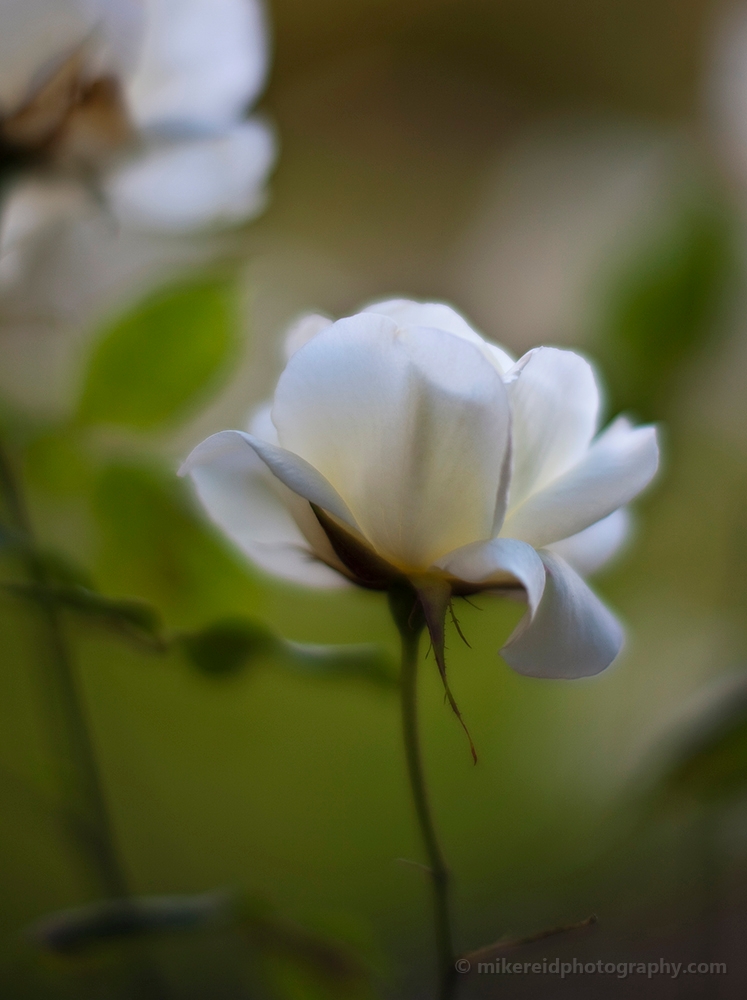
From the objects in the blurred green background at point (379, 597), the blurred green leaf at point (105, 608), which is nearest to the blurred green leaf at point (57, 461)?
the blurred green background at point (379, 597)

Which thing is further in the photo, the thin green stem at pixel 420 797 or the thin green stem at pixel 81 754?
the thin green stem at pixel 81 754

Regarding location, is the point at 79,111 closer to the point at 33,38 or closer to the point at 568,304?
the point at 33,38

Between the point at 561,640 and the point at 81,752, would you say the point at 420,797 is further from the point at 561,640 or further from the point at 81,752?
the point at 81,752

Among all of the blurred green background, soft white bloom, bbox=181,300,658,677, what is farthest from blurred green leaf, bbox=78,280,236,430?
soft white bloom, bbox=181,300,658,677

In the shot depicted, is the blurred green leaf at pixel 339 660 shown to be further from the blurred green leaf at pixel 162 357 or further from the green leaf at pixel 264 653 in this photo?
the blurred green leaf at pixel 162 357

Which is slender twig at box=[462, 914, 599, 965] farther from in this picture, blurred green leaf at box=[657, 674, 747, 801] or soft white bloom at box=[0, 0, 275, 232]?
soft white bloom at box=[0, 0, 275, 232]
